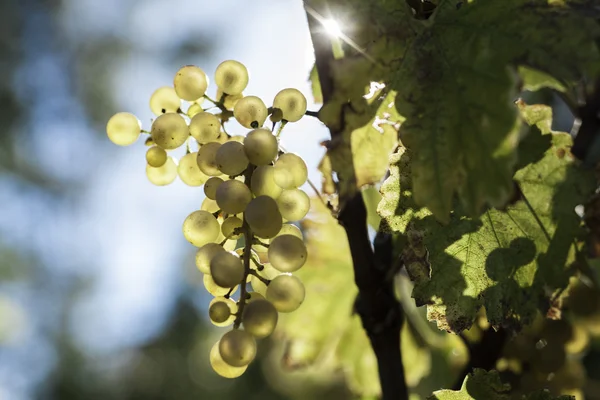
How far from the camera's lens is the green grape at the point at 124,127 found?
74 cm

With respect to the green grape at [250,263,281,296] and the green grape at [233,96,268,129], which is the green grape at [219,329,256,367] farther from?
the green grape at [233,96,268,129]

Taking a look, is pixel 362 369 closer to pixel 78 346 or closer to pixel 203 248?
pixel 203 248

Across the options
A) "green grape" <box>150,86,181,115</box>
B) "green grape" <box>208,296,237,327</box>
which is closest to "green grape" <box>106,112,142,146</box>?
"green grape" <box>150,86,181,115</box>

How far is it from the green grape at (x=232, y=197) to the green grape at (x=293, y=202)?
0.17 feet

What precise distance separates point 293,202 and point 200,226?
9 centimetres

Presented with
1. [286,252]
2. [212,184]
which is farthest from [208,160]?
[286,252]

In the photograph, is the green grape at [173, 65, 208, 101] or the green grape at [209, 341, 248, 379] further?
the green grape at [173, 65, 208, 101]

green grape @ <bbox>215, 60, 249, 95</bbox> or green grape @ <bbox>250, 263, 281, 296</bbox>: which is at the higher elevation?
green grape @ <bbox>215, 60, 249, 95</bbox>

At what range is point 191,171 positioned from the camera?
0.69 metres

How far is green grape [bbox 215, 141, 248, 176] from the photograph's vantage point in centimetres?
58

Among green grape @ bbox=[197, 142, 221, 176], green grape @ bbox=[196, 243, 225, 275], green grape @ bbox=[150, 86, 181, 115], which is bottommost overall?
green grape @ bbox=[196, 243, 225, 275]

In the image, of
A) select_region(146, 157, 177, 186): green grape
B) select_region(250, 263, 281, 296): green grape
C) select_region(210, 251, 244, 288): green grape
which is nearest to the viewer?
select_region(210, 251, 244, 288): green grape

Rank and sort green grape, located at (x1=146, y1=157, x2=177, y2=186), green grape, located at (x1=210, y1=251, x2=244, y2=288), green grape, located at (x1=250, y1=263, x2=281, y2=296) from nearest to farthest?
green grape, located at (x1=210, y1=251, x2=244, y2=288)
green grape, located at (x1=250, y1=263, x2=281, y2=296)
green grape, located at (x1=146, y1=157, x2=177, y2=186)

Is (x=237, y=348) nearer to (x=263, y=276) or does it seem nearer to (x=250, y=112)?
(x=263, y=276)
